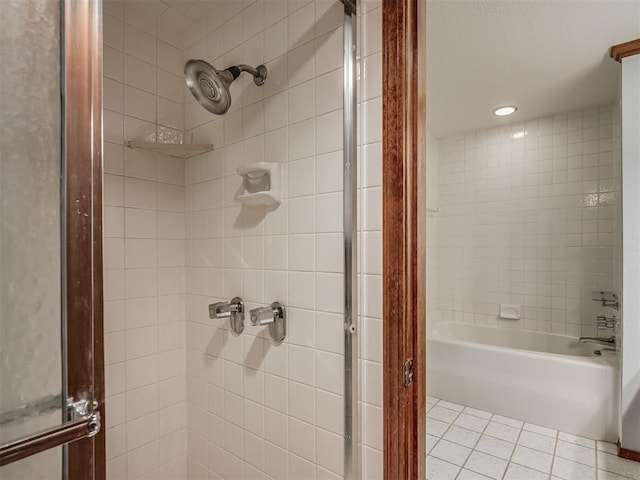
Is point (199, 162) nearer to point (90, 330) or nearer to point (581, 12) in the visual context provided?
point (90, 330)

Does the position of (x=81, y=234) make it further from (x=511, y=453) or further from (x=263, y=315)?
(x=511, y=453)

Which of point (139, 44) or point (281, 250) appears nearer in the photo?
point (281, 250)

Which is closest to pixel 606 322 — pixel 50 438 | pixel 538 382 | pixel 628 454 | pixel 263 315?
pixel 538 382

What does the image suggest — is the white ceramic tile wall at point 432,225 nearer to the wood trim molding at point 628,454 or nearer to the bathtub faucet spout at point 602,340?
the bathtub faucet spout at point 602,340

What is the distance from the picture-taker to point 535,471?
1.80 m

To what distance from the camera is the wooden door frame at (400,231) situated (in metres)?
0.89

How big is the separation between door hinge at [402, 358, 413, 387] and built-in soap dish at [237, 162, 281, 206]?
2.26 ft

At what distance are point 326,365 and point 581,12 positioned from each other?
2.01 m

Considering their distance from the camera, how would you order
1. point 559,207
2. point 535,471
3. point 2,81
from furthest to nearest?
1. point 559,207
2. point 535,471
3. point 2,81

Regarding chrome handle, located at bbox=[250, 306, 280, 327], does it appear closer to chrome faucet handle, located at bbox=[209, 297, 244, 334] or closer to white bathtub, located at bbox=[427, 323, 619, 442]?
chrome faucet handle, located at bbox=[209, 297, 244, 334]

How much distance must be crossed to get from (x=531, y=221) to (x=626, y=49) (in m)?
1.47

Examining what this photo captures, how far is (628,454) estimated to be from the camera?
6.19 feet

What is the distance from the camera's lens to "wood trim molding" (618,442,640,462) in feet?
6.13

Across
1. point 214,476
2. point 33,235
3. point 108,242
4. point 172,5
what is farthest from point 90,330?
point 172,5
